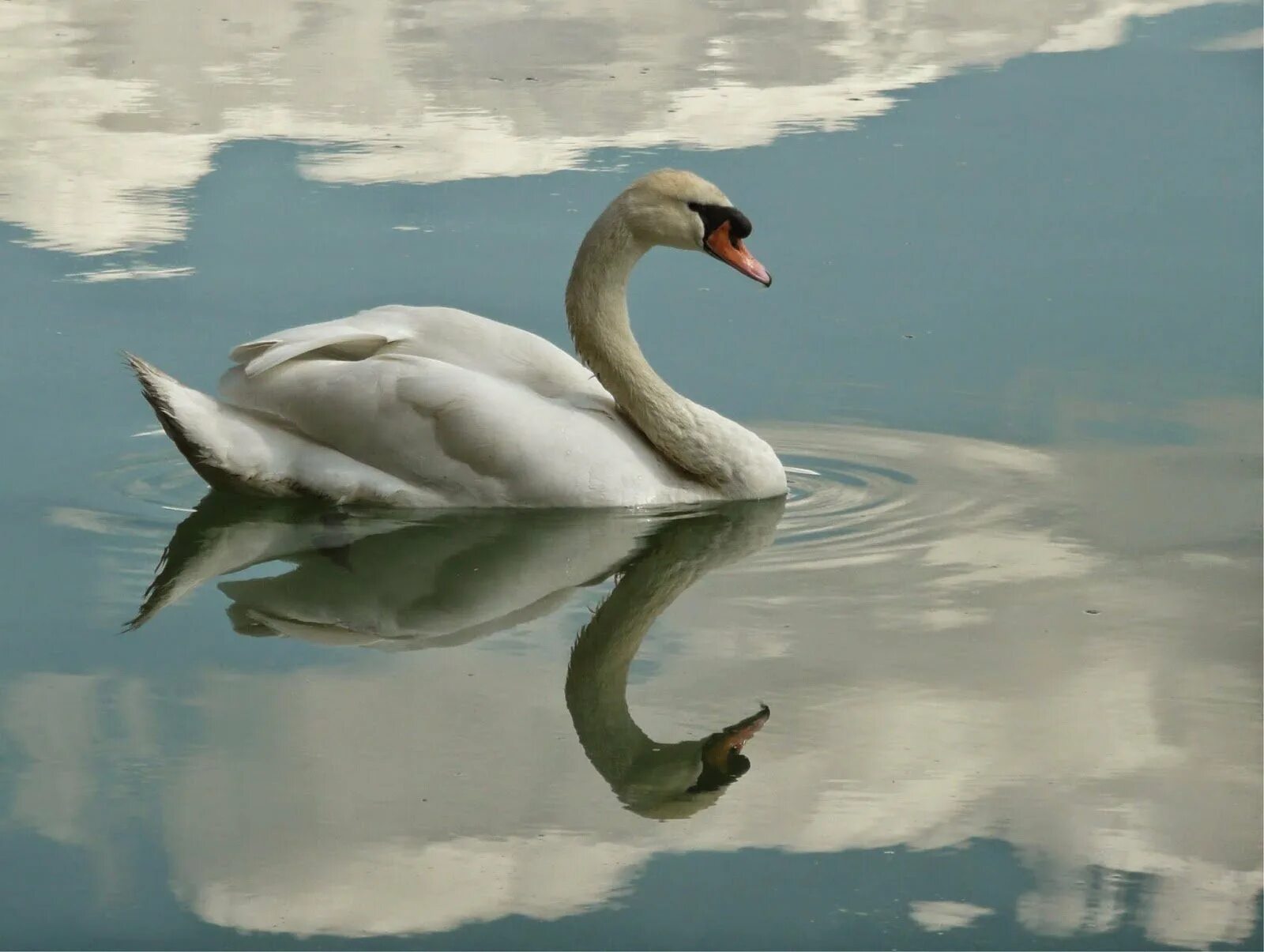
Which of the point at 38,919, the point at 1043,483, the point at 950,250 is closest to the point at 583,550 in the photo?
the point at 1043,483

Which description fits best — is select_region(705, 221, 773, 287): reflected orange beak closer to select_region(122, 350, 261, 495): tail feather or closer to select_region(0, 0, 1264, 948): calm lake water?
select_region(0, 0, 1264, 948): calm lake water

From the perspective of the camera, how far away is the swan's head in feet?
23.9

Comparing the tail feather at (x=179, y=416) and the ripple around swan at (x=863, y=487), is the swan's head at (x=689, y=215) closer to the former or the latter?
the ripple around swan at (x=863, y=487)

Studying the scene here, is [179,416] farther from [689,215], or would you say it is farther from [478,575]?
[689,215]

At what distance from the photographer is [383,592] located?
21.2ft

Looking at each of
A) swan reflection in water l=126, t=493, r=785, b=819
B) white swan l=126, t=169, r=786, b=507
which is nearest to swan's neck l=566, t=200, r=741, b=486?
white swan l=126, t=169, r=786, b=507

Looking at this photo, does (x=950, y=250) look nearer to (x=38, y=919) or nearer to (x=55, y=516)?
(x=55, y=516)

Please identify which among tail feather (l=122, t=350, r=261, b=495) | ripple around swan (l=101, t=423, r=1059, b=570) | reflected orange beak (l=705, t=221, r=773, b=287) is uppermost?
reflected orange beak (l=705, t=221, r=773, b=287)

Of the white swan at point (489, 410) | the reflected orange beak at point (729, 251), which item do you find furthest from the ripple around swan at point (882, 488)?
the reflected orange beak at point (729, 251)

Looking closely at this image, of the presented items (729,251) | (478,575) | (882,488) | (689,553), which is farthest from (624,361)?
(478,575)

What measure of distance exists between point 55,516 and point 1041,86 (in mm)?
Result: 7307

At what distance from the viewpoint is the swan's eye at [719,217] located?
7.27 m

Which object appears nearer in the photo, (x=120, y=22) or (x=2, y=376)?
(x=2, y=376)

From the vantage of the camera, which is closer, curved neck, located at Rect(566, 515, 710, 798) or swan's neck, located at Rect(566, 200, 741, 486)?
curved neck, located at Rect(566, 515, 710, 798)
